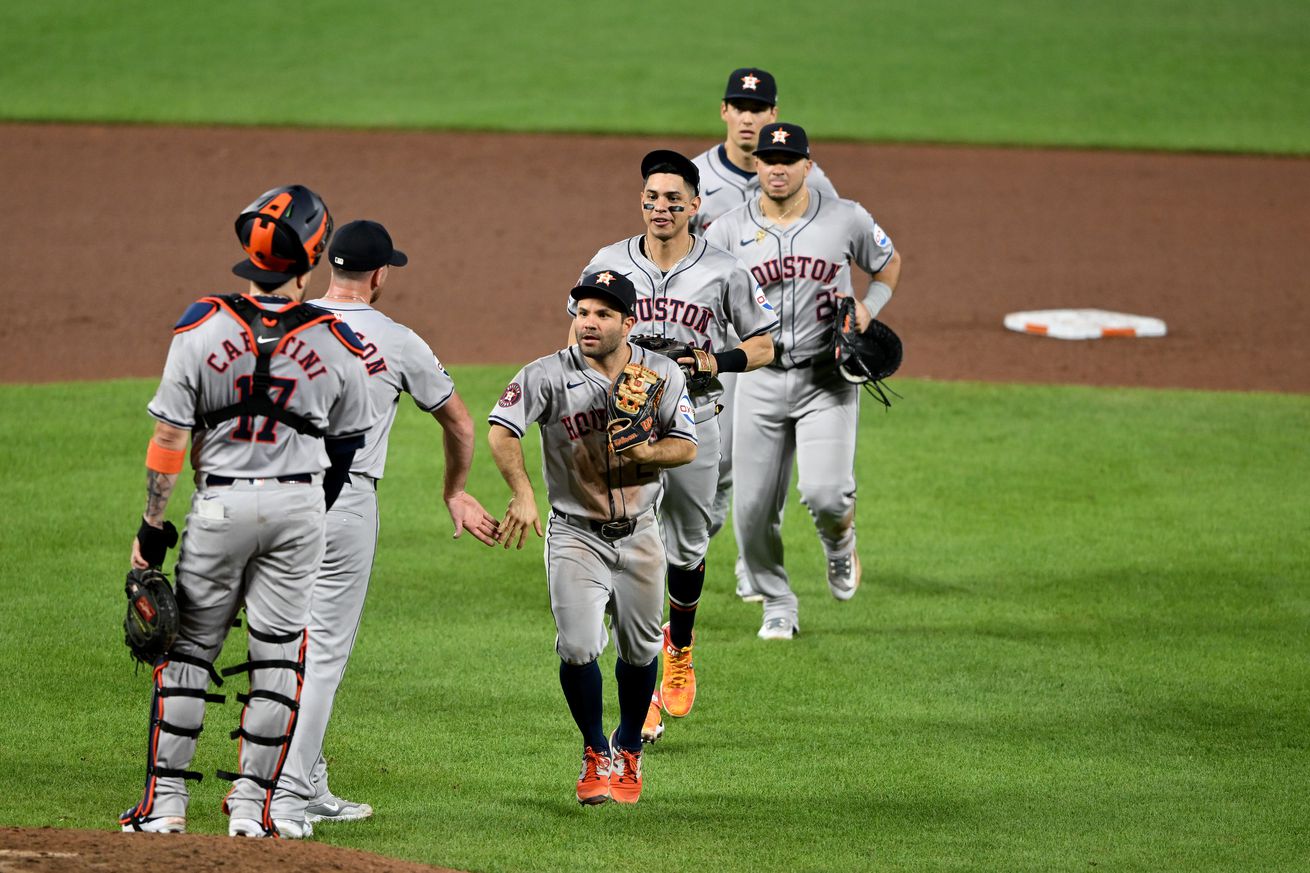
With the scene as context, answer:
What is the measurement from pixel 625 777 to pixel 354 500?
55.9 inches

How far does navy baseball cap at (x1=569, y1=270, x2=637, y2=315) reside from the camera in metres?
5.98

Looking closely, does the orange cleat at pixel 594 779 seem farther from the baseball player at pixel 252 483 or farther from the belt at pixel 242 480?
the belt at pixel 242 480

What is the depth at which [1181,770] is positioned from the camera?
21.7 ft

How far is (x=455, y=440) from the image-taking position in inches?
230

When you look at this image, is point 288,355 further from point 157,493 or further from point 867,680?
point 867,680

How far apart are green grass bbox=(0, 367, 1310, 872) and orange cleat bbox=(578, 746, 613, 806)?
0.07 metres

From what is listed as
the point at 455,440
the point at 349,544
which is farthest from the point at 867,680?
the point at 349,544

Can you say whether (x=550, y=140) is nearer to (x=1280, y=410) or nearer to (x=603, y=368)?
(x=1280, y=410)

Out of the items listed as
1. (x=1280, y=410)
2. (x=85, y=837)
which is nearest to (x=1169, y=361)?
(x=1280, y=410)

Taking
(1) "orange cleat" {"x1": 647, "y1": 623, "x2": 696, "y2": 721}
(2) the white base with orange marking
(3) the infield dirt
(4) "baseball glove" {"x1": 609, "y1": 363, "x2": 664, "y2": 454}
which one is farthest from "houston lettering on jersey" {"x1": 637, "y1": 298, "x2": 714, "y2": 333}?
(2) the white base with orange marking

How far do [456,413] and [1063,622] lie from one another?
3.87m

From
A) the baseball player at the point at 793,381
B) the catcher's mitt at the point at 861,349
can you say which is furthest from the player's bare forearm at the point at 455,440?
the catcher's mitt at the point at 861,349

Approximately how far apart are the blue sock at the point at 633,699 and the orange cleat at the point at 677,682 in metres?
0.86

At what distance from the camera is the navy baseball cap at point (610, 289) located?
5980 millimetres
